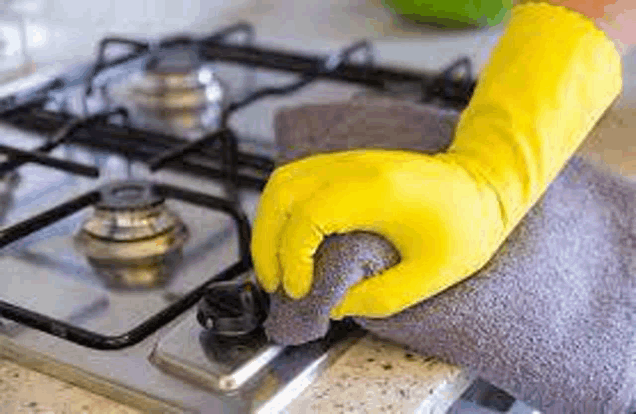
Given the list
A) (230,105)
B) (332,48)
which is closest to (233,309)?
(230,105)

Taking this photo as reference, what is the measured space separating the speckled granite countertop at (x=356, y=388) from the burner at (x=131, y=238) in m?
0.13

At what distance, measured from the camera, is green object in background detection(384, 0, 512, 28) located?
51.6 inches

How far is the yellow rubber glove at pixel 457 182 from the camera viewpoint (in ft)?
2.21

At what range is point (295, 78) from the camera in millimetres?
1184

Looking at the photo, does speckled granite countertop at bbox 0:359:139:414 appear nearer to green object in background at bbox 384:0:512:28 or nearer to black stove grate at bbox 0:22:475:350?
black stove grate at bbox 0:22:475:350

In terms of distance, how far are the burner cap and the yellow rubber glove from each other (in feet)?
0.45

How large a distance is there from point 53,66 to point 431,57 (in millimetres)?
384

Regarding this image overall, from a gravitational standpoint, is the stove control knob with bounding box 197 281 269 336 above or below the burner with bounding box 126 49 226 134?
above

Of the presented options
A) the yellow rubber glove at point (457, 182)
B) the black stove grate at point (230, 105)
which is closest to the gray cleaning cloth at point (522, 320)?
the yellow rubber glove at point (457, 182)

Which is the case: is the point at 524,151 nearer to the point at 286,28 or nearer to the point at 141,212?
the point at 141,212

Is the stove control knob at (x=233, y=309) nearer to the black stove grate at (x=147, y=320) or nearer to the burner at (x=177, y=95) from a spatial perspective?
the black stove grate at (x=147, y=320)

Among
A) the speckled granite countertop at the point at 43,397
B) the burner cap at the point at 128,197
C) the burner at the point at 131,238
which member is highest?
the burner cap at the point at 128,197

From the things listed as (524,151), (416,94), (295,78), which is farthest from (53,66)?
(524,151)

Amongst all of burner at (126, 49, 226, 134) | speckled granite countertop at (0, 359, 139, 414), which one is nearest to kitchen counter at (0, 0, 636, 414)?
speckled granite countertop at (0, 359, 139, 414)
